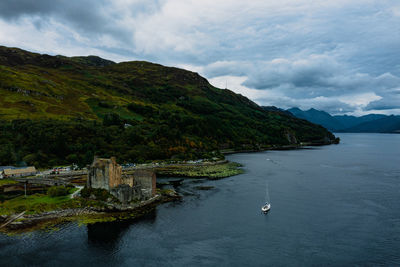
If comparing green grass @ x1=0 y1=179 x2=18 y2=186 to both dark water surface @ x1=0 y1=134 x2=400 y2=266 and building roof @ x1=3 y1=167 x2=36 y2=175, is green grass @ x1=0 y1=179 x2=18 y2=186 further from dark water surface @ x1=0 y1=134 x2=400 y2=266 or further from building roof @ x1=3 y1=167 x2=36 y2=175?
dark water surface @ x1=0 y1=134 x2=400 y2=266

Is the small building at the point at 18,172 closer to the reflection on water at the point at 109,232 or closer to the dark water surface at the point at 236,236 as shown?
the dark water surface at the point at 236,236

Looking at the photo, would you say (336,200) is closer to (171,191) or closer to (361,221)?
(361,221)

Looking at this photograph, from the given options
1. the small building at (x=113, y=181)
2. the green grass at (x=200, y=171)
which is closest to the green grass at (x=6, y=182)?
the small building at (x=113, y=181)

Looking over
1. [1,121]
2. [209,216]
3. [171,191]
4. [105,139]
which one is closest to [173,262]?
[209,216]

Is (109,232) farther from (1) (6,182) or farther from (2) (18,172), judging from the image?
(2) (18,172)

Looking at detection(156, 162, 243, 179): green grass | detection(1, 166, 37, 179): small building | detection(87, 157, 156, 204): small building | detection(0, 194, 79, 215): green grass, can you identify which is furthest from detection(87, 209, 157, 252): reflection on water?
detection(1, 166, 37, 179): small building

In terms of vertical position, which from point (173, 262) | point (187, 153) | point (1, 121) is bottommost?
point (173, 262)
